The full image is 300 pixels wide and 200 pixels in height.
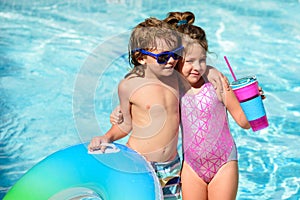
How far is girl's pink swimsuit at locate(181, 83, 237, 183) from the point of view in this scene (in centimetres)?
336

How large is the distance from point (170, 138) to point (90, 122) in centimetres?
50

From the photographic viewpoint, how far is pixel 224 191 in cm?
338

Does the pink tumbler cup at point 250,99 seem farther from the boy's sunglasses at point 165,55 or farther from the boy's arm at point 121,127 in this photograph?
the boy's arm at point 121,127

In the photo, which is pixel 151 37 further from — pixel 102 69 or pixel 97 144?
pixel 97 144

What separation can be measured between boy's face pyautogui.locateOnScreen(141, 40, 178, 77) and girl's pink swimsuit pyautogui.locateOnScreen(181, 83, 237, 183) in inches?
9.6

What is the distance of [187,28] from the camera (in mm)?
3240

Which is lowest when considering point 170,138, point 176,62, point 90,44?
point 90,44

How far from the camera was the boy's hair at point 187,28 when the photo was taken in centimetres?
322

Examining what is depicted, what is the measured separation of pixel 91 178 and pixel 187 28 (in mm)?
965

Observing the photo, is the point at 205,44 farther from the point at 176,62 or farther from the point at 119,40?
the point at 119,40

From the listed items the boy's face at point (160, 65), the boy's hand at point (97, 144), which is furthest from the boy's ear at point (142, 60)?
the boy's hand at point (97, 144)

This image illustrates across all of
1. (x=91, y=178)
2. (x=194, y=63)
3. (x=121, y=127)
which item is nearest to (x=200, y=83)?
(x=194, y=63)

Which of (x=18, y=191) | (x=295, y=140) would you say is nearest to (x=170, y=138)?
(x=18, y=191)

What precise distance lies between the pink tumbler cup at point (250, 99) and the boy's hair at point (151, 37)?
0.41 m
